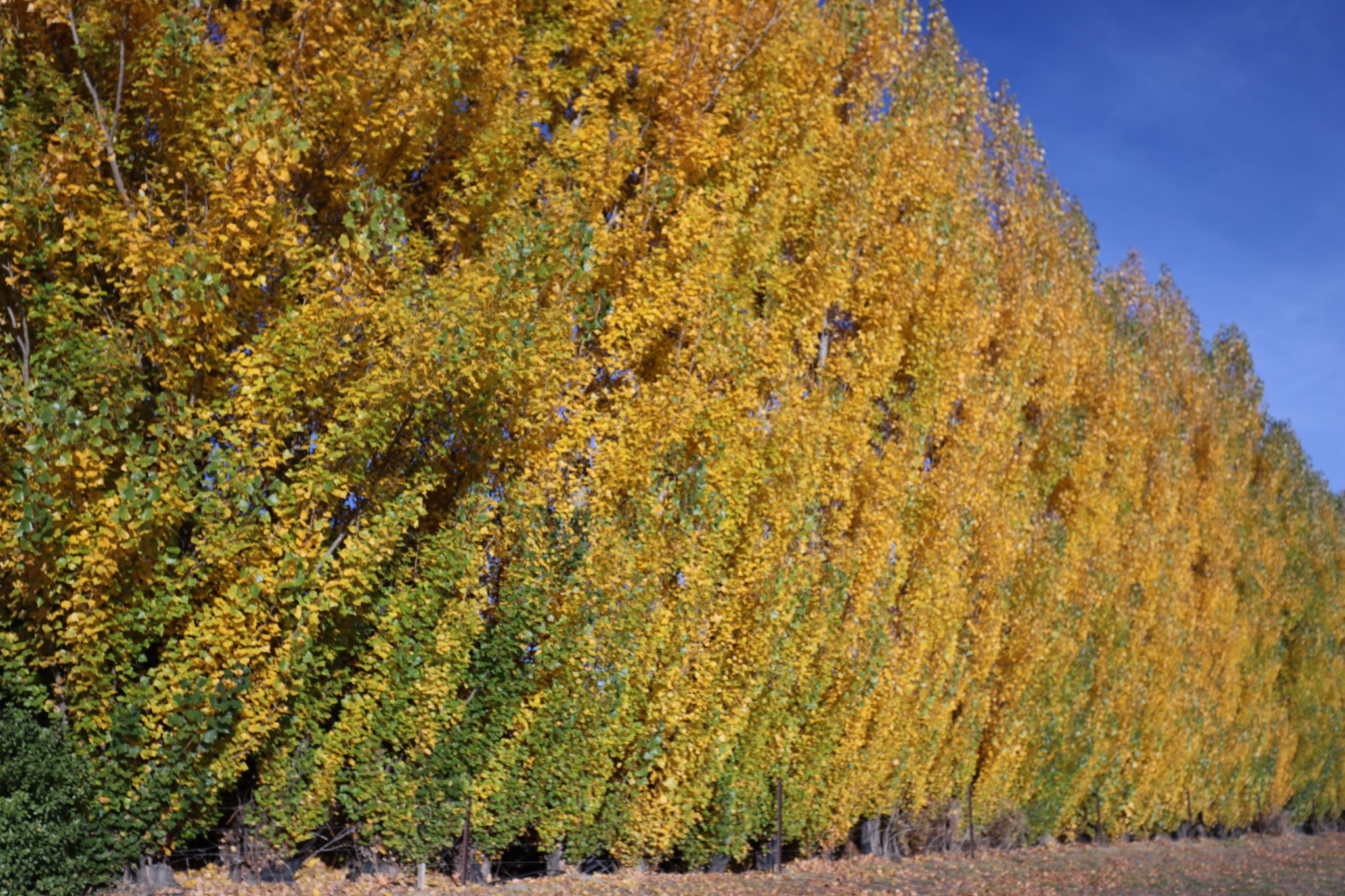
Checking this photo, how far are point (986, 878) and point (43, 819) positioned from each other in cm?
1136

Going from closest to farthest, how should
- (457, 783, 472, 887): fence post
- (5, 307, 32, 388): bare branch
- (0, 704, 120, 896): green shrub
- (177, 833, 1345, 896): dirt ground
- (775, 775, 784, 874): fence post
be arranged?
(0, 704, 120, 896): green shrub < (5, 307, 32, 388): bare branch < (177, 833, 1345, 896): dirt ground < (457, 783, 472, 887): fence post < (775, 775, 784, 874): fence post

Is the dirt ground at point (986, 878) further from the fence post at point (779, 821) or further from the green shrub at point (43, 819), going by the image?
the green shrub at point (43, 819)

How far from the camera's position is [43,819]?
273 inches

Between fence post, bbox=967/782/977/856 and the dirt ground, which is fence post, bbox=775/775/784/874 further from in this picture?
fence post, bbox=967/782/977/856

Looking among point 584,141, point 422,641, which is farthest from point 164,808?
point 584,141

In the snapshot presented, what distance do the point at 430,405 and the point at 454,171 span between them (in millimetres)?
2812

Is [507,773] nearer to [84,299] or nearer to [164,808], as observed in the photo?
[164,808]

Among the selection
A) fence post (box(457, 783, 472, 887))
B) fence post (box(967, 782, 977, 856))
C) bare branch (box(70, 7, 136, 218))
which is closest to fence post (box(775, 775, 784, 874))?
fence post (box(457, 783, 472, 887))

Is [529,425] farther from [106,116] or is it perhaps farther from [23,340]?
[106,116]

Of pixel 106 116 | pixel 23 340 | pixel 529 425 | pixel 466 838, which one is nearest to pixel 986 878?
pixel 466 838

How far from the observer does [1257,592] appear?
1057 inches

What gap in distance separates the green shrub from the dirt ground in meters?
0.92

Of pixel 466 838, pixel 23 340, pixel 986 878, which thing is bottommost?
pixel 986 878

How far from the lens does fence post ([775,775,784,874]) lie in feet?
40.8
